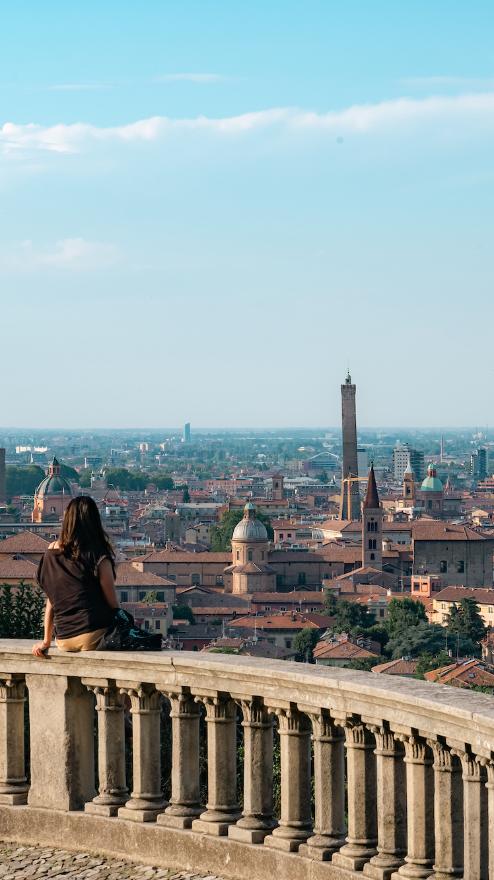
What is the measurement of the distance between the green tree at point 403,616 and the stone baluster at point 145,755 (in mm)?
53319

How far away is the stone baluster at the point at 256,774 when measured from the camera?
581 cm

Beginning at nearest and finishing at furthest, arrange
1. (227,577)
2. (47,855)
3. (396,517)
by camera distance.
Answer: (47,855) → (227,577) → (396,517)

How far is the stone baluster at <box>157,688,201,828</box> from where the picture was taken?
600 cm

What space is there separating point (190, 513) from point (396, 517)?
61.0ft

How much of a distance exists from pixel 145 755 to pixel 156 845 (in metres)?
0.28

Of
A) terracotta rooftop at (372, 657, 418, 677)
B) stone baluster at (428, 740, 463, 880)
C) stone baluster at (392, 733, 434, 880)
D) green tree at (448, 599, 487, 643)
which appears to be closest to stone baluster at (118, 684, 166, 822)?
stone baluster at (392, 733, 434, 880)

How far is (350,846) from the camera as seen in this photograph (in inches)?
219

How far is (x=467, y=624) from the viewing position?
61.0 meters

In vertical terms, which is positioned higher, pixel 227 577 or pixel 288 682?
pixel 288 682

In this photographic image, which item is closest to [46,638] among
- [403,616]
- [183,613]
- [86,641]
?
[86,641]

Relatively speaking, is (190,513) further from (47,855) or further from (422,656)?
(47,855)

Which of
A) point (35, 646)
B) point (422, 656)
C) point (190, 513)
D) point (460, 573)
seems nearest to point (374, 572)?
point (460, 573)

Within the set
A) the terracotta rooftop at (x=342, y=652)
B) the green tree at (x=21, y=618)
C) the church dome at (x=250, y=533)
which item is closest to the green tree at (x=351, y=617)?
the terracotta rooftop at (x=342, y=652)

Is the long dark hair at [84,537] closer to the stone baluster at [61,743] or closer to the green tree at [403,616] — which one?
the stone baluster at [61,743]
